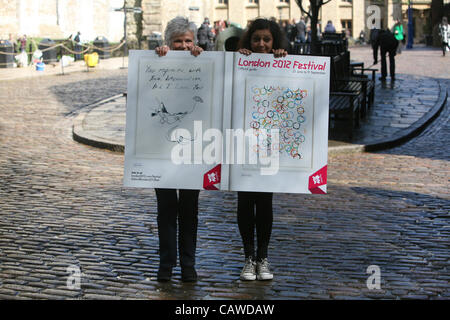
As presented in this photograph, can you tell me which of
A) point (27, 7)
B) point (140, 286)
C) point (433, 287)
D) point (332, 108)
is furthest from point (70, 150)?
point (27, 7)

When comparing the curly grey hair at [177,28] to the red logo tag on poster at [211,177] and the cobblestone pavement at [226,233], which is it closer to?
the red logo tag on poster at [211,177]

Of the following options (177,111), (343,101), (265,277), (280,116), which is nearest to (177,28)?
(177,111)

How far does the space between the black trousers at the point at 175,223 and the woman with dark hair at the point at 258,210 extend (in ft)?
1.07

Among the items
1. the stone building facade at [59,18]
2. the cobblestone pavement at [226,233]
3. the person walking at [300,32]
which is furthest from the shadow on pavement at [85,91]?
the person walking at [300,32]

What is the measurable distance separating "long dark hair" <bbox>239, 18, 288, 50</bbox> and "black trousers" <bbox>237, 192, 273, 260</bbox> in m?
0.98

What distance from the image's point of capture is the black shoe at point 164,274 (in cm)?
512

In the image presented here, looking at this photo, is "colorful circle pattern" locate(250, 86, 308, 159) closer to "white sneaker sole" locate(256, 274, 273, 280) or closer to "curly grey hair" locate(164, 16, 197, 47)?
"curly grey hair" locate(164, 16, 197, 47)

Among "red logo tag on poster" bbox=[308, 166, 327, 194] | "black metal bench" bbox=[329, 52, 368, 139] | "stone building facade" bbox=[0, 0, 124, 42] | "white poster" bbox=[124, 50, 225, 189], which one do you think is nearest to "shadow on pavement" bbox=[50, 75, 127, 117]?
"black metal bench" bbox=[329, 52, 368, 139]

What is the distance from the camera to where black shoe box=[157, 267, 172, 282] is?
5.12 m

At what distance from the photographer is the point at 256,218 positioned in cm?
520

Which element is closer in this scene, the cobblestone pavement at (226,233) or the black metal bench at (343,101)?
the cobblestone pavement at (226,233)

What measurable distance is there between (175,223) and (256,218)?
1.80 ft

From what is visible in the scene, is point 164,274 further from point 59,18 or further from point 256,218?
point 59,18

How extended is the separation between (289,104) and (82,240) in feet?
7.52
